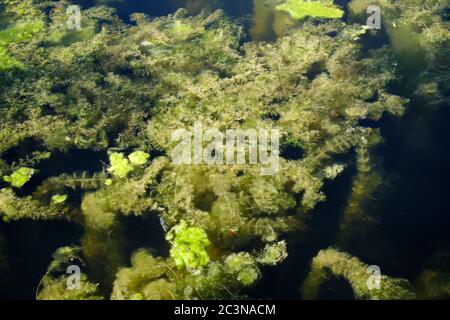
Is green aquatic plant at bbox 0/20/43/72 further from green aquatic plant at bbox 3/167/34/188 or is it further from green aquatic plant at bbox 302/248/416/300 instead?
green aquatic plant at bbox 302/248/416/300

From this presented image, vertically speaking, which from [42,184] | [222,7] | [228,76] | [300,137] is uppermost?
[222,7]

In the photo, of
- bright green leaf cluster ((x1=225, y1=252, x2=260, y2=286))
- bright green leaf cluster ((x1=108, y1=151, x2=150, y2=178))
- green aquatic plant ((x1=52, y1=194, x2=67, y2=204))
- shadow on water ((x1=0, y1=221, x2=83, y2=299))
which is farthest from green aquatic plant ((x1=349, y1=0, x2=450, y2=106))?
shadow on water ((x1=0, y1=221, x2=83, y2=299))

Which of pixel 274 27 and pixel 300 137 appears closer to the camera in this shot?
pixel 300 137

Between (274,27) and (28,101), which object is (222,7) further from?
(28,101)

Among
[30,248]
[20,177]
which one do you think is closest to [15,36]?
[20,177]

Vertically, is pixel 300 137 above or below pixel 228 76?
below
